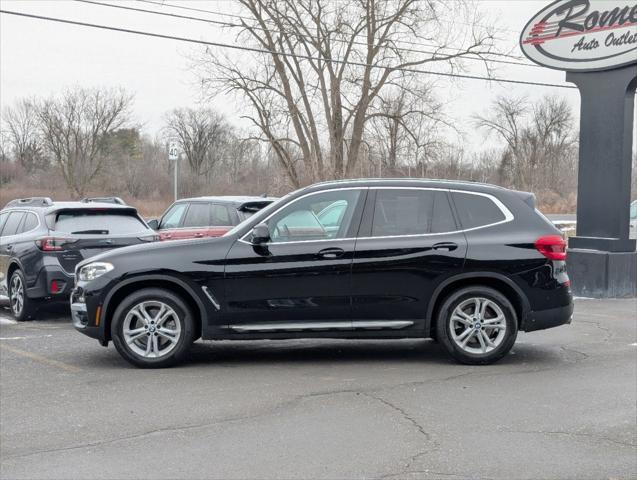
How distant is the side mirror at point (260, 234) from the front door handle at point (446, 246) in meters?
1.59

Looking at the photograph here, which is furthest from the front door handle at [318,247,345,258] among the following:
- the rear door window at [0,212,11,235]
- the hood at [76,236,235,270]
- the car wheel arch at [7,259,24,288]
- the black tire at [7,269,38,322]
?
the rear door window at [0,212,11,235]

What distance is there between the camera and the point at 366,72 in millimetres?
35250

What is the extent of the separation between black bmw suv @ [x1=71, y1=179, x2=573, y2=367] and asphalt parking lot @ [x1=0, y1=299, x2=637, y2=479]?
14.1 inches

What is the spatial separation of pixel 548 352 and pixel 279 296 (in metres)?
3.01

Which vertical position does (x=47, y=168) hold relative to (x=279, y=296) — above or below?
above

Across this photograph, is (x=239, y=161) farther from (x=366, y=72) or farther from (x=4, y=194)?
(x=366, y=72)

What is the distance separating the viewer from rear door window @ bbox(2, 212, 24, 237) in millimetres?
11648

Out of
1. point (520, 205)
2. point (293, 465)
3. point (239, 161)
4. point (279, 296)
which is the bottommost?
point (293, 465)

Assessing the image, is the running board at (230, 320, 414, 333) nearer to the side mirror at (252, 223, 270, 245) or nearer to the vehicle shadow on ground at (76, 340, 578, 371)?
the vehicle shadow on ground at (76, 340, 578, 371)

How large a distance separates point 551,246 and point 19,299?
274 inches

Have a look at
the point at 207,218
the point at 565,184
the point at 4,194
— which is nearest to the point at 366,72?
the point at 207,218

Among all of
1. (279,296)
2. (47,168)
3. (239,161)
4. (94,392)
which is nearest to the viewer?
(94,392)

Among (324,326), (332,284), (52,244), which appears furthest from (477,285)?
(52,244)

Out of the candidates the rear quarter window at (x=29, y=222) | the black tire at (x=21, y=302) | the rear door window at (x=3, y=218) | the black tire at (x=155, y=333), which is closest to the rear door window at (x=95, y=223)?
the rear quarter window at (x=29, y=222)
